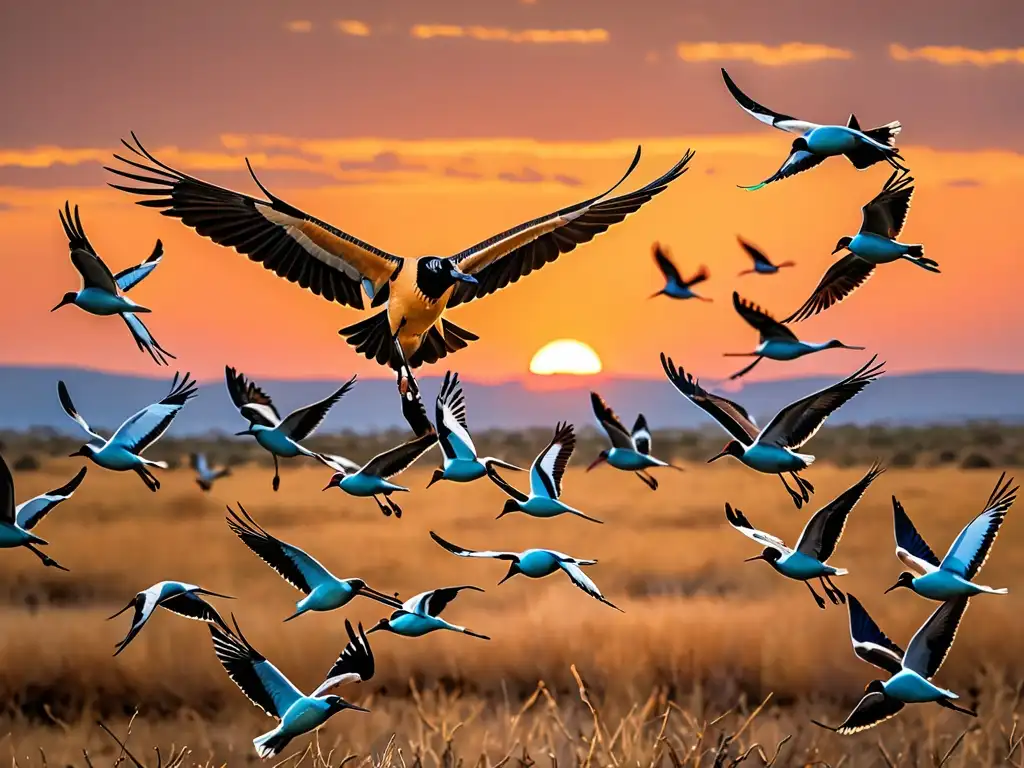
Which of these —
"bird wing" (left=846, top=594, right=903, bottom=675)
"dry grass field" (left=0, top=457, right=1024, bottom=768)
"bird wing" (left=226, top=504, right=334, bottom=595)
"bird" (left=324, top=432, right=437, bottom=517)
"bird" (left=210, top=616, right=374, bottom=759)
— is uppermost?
Result: "bird" (left=324, top=432, right=437, bottom=517)

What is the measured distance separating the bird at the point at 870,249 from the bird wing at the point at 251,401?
124 inches

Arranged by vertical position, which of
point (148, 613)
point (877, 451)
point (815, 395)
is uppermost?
point (815, 395)

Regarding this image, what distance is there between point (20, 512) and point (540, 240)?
5.86 meters

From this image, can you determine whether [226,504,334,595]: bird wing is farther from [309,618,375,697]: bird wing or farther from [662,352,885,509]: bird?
[662,352,885,509]: bird

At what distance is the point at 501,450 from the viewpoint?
5572 cm

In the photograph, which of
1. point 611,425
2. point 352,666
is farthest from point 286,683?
point 611,425

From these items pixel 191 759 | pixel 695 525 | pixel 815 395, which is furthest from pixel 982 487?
pixel 815 395

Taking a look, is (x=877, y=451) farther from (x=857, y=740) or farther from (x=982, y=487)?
(x=857, y=740)

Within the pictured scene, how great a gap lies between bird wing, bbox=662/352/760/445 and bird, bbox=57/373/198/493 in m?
2.85

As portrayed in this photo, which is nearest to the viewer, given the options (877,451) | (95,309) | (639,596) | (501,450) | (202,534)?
(95,309)

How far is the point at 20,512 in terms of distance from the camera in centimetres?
800

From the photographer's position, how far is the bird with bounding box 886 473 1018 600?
773 centimetres

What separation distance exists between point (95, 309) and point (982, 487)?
35.9 metres

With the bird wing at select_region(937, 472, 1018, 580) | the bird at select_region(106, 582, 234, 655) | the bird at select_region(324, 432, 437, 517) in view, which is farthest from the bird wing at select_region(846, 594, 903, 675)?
the bird at select_region(106, 582, 234, 655)
